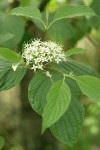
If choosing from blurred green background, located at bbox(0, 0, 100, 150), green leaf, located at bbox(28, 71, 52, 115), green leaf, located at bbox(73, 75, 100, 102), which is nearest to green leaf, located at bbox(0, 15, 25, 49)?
blurred green background, located at bbox(0, 0, 100, 150)

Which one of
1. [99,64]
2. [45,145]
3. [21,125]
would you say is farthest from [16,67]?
[99,64]

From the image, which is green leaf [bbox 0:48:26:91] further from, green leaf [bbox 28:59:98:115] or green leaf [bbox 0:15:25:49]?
green leaf [bbox 0:15:25:49]

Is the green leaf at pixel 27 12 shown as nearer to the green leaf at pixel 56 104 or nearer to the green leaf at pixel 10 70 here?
the green leaf at pixel 10 70

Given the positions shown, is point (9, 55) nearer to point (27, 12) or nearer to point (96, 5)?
point (27, 12)

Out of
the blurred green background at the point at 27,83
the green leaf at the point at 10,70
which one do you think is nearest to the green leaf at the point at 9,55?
the green leaf at the point at 10,70

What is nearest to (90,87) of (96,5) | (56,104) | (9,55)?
(56,104)
